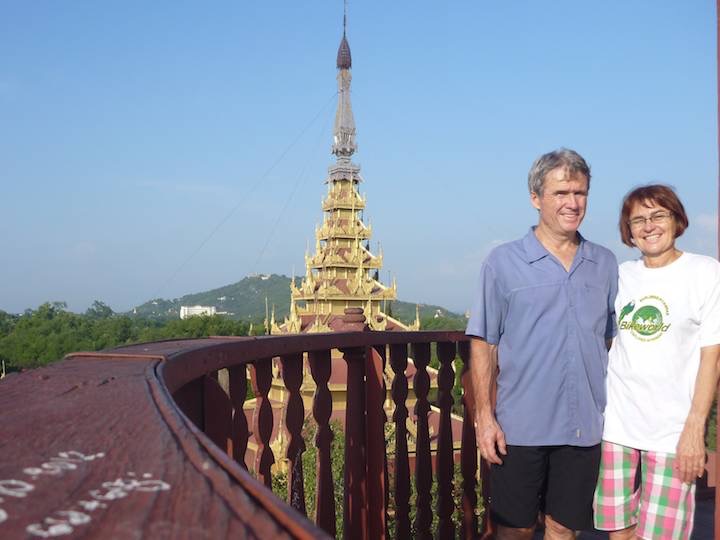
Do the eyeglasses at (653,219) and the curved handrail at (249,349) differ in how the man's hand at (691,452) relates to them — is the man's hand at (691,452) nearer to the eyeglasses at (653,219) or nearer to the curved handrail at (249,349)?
the eyeglasses at (653,219)

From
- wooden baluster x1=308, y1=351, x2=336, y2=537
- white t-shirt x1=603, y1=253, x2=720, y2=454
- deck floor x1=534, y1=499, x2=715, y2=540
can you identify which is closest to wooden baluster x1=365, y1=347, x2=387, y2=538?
wooden baluster x1=308, y1=351, x2=336, y2=537

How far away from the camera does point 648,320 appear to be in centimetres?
271

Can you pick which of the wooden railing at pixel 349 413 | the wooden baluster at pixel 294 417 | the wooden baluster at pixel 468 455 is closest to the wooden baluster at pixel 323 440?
the wooden railing at pixel 349 413

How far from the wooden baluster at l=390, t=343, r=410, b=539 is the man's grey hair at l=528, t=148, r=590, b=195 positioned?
1066 mm

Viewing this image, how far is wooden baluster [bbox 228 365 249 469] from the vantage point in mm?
2264

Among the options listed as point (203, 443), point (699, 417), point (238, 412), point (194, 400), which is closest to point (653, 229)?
point (699, 417)

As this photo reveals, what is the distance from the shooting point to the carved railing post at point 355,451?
306cm

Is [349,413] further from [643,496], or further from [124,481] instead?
[124,481]

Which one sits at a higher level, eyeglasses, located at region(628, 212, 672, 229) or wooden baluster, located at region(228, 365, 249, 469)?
eyeglasses, located at region(628, 212, 672, 229)

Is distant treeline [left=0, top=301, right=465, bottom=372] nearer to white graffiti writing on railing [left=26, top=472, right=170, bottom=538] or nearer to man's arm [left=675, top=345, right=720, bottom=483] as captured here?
man's arm [left=675, top=345, right=720, bottom=483]

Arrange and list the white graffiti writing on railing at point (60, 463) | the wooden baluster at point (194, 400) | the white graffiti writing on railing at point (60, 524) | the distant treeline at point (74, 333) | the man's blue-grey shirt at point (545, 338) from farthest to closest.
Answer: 1. the distant treeline at point (74, 333)
2. the man's blue-grey shirt at point (545, 338)
3. the wooden baluster at point (194, 400)
4. the white graffiti writing on railing at point (60, 463)
5. the white graffiti writing on railing at point (60, 524)

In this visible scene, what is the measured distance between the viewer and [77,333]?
70500mm

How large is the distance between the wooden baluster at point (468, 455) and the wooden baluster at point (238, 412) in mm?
1618

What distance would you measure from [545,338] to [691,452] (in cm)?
66
